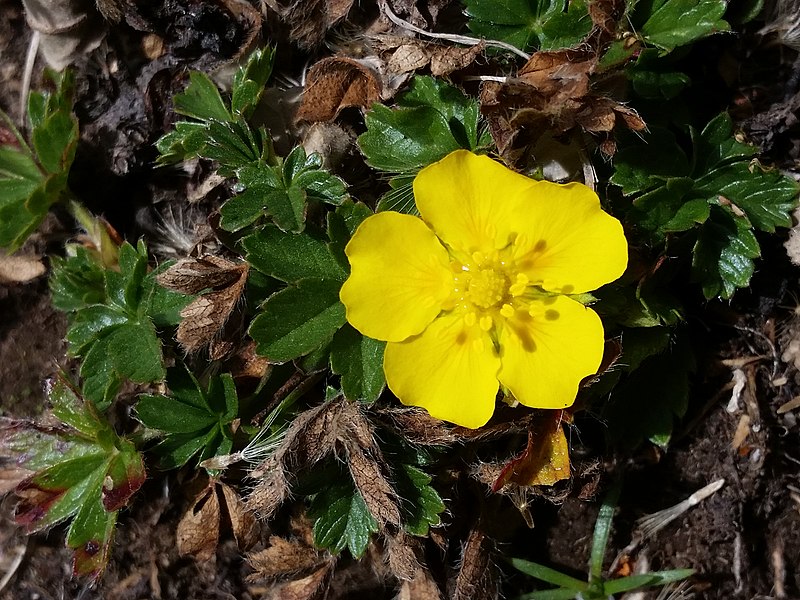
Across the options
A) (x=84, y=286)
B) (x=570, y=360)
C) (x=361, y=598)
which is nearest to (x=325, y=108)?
(x=84, y=286)

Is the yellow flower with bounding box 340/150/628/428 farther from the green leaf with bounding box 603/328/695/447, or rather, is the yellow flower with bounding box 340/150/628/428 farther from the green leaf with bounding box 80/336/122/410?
the green leaf with bounding box 80/336/122/410

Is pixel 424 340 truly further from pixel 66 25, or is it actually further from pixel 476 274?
pixel 66 25

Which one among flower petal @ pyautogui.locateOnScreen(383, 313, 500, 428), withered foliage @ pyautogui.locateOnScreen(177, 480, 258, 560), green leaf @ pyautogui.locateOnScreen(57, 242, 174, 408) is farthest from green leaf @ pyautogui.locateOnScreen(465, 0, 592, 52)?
withered foliage @ pyautogui.locateOnScreen(177, 480, 258, 560)

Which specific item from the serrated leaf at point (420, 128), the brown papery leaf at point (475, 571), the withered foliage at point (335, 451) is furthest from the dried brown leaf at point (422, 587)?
the serrated leaf at point (420, 128)

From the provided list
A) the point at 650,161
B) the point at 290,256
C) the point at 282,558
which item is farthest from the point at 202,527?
the point at 650,161

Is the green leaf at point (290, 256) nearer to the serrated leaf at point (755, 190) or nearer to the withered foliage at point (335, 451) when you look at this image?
the withered foliage at point (335, 451)
